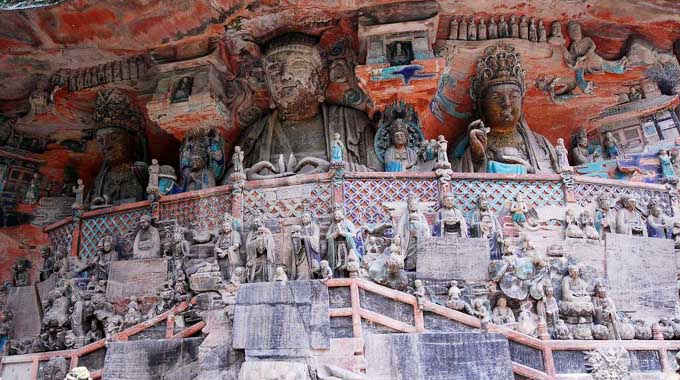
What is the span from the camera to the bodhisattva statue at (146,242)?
10.9 m

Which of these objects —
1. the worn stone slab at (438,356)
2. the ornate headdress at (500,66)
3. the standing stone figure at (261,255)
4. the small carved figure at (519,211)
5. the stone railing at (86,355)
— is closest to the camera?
the worn stone slab at (438,356)

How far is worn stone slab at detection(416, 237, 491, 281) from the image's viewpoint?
9445 mm

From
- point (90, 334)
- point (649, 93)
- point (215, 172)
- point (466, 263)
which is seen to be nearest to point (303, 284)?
point (466, 263)

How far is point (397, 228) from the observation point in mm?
10180

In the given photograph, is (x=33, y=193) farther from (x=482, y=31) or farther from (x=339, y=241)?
Result: (x=482, y=31)

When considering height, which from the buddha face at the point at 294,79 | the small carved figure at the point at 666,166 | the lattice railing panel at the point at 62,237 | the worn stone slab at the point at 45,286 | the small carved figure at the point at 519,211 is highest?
the buddha face at the point at 294,79

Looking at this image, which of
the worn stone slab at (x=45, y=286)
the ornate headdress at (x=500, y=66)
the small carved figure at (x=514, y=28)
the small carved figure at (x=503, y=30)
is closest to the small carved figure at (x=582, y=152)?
the ornate headdress at (x=500, y=66)

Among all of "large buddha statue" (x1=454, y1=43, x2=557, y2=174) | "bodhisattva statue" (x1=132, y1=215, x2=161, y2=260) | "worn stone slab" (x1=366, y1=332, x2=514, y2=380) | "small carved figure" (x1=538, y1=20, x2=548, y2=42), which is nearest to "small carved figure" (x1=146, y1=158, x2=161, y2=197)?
"bodhisattva statue" (x1=132, y1=215, x2=161, y2=260)

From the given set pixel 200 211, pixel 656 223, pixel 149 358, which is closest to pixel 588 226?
pixel 656 223

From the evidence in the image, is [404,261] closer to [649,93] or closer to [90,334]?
Result: [90,334]

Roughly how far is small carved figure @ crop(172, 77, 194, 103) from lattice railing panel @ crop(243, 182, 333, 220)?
2794 mm

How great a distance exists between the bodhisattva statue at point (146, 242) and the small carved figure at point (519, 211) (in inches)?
219

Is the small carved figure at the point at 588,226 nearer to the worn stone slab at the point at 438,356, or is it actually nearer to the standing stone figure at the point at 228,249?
the worn stone slab at the point at 438,356

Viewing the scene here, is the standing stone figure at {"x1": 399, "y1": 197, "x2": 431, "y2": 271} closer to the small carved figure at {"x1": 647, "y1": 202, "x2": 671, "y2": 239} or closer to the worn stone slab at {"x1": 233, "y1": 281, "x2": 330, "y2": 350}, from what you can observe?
the worn stone slab at {"x1": 233, "y1": 281, "x2": 330, "y2": 350}
